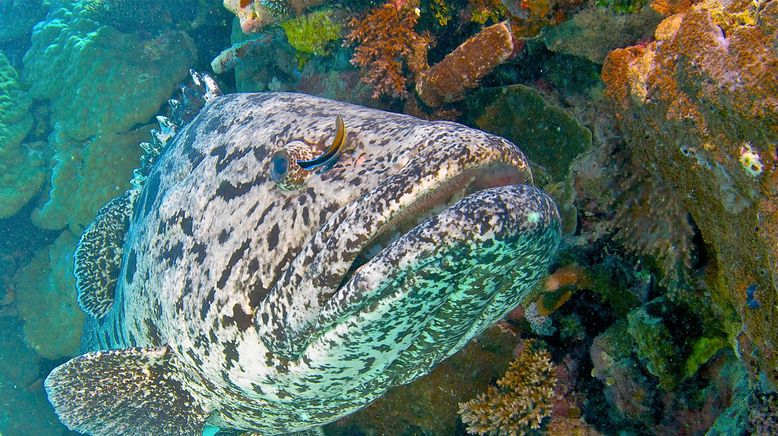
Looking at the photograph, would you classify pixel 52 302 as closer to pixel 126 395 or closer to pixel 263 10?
pixel 126 395

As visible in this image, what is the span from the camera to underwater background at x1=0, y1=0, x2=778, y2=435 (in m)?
1.97

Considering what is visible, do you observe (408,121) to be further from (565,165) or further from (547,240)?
(565,165)

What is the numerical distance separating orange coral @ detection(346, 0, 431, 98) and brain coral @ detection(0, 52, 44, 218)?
7.82 meters

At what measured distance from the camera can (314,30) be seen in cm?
498

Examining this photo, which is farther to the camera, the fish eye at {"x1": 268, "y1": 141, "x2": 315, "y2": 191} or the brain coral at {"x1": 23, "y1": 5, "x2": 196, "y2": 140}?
the brain coral at {"x1": 23, "y1": 5, "x2": 196, "y2": 140}

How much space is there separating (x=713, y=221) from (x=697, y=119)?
557 mm

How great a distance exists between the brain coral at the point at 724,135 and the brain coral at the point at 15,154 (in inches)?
409

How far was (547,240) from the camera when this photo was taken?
2.18m

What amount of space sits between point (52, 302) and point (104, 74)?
4.69m

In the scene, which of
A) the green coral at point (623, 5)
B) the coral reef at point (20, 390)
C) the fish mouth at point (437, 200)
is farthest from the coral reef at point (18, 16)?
the green coral at point (623, 5)

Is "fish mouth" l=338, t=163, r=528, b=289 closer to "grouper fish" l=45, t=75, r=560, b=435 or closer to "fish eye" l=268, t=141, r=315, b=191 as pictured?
"grouper fish" l=45, t=75, r=560, b=435

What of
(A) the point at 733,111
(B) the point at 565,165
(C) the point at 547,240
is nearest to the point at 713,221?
(A) the point at 733,111

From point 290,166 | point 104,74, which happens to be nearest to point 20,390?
point 104,74

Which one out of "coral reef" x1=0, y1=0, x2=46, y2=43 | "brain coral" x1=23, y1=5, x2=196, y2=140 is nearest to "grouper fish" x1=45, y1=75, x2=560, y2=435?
"brain coral" x1=23, y1=5, x2=196, y2=140
